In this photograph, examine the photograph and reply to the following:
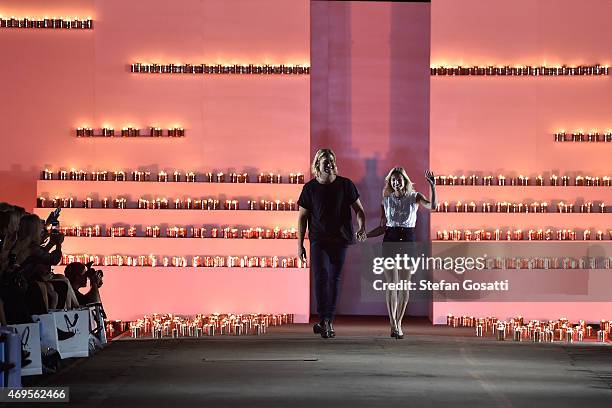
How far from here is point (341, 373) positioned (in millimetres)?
7578

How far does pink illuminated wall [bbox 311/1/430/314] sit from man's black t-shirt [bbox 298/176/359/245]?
10.9 feet

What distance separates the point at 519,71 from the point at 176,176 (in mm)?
3544

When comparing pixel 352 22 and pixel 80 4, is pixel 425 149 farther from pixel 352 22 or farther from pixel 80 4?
pixel 80 4

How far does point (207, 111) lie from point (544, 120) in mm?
3340

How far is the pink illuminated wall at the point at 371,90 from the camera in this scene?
1309cm

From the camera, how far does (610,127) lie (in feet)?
40.7

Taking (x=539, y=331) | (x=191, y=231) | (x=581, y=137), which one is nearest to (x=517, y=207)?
(x=581, y=137)

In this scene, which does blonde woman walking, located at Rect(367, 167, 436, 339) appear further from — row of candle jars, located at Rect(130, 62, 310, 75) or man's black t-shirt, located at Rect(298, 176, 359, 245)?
row of candle jars, located at Rect(130, 62, 310, 75)

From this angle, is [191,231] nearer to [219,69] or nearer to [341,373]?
[219,69]

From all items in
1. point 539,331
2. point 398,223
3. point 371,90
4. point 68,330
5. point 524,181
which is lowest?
point 539,331

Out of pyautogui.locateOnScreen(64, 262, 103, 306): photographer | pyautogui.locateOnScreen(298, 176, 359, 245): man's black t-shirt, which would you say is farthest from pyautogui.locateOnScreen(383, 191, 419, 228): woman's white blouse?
pyautogui.locateOnScreen(64, 262, 103, 306): photographer

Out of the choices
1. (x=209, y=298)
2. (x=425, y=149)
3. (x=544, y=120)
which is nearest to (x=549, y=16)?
(x=544, y=120)

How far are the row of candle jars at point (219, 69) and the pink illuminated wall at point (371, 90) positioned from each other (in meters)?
0.77

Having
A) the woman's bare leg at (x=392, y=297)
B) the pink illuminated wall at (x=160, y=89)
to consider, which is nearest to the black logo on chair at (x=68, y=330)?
the woman's bare leg at (x=392, y=297)
